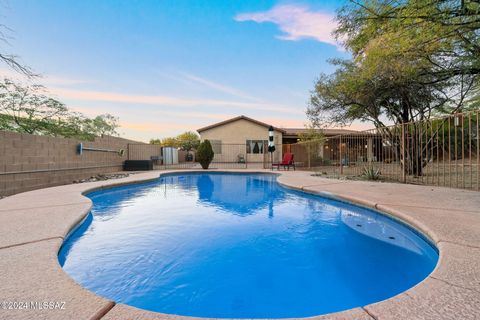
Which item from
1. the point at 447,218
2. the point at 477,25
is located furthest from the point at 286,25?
the point at 447,218

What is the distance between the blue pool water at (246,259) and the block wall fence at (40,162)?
10.7 feet

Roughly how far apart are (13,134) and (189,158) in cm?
1975

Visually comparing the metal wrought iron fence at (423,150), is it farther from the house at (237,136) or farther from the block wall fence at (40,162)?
the block wall fence at (40,162)

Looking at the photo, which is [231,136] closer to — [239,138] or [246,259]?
[239,138]

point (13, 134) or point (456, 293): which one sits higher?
point (13, 134)

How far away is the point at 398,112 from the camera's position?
974 cm

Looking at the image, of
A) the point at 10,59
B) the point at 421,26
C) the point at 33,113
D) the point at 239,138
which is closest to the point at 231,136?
the point at 239,138

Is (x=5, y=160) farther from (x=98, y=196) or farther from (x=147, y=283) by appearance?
(x=147, y=283)

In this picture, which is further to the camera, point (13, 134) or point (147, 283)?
point (13, 134)

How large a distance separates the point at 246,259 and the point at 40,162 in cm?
761

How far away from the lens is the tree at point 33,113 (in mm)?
10577

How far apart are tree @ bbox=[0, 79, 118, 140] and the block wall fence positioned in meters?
2.86

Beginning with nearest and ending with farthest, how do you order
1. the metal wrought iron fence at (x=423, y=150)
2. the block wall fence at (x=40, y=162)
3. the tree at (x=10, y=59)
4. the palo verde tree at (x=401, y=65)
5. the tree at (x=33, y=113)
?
the palo verde tree at (x=401, y=65), the tree at (x=10, y=59), the block wall fence at (x=40, y=162), the metal wrought iron fence at (x=423, y=150), the tree at (x=33, y=113)

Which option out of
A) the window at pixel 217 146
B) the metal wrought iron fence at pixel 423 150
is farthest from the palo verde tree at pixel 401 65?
the window at pixel 217 146
